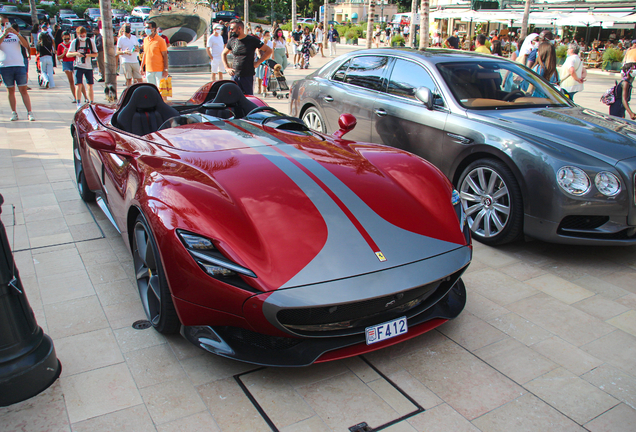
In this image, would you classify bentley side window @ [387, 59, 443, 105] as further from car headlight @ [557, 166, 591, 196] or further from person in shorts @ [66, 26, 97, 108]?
person in shorts @ [66, 26, 97, 108]

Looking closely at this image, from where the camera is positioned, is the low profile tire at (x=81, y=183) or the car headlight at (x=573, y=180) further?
the low profile tire at (x=81, y=183)

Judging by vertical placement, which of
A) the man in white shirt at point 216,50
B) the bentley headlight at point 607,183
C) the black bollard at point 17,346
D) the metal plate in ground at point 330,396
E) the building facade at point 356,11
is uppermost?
the building facade at point 356,11

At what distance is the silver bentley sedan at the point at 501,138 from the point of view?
3826 millimetres

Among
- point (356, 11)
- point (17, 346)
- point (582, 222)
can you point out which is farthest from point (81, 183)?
point (356, 11)

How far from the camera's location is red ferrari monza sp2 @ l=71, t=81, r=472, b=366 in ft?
7.79

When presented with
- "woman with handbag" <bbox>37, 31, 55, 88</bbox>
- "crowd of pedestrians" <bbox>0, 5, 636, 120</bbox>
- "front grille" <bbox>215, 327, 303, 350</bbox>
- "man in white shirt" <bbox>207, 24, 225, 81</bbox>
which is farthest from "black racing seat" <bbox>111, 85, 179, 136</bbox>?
"woman with handbag" <bbox>37, 31, 55, 88</bbox>

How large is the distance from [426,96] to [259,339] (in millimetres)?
3261

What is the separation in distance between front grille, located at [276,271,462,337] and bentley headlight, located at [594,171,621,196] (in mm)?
1963

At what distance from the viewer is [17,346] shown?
238cm

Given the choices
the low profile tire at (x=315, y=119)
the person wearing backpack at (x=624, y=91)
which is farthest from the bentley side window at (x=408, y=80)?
the person wearing backpack at (x=624, y=91)

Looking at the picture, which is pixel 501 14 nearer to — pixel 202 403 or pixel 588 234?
pixel 588 234

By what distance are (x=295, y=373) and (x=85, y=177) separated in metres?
3.26

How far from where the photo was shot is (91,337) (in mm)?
2926

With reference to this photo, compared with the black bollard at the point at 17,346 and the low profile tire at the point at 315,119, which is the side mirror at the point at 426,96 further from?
the black bollard at the point at 17,346
